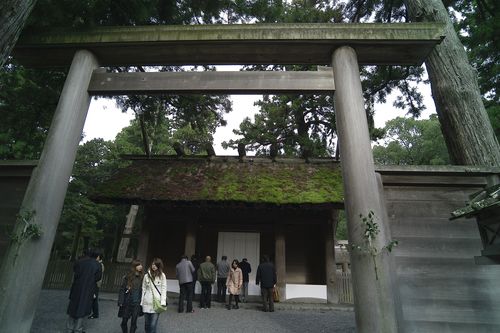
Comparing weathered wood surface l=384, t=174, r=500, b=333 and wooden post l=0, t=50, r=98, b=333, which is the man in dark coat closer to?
wooden post l=0, t=50, r=98, b=333

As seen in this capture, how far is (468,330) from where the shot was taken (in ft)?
10.8

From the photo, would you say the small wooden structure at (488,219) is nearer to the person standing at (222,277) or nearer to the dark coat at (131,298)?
the dark coat at (131,298)

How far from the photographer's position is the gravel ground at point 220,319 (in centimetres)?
650

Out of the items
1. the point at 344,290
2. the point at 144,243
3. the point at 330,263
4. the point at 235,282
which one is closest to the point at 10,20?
the point at 235,282

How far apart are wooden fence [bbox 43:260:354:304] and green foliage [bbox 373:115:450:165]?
663 inches

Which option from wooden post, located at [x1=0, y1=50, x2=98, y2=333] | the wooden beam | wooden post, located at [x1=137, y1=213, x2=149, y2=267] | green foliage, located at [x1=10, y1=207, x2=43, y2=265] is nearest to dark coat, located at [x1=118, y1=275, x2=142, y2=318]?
wooden post, located at [x1=0, y1=50, x2=98, y2=333]

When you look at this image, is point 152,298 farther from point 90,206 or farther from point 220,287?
point 90,206

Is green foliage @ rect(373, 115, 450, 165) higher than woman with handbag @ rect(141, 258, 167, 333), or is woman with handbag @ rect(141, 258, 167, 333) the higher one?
green foliage @ rect(373, 115, 450, 165)

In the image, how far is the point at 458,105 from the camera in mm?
5320

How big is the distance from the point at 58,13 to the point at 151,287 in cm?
450

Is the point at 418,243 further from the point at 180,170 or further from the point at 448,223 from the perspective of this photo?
the point at 180,170

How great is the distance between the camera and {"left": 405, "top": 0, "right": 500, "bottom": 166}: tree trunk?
491 cm

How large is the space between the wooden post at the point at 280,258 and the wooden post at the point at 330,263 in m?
1.58

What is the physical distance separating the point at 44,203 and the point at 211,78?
9.18 feet
